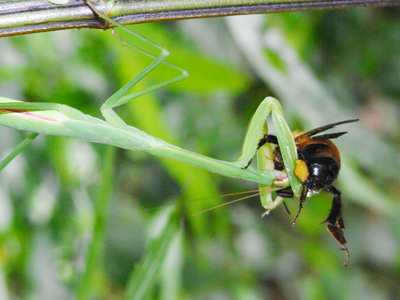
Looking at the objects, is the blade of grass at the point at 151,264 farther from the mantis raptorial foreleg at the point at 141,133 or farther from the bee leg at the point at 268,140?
the bee leg at the point at 268,140

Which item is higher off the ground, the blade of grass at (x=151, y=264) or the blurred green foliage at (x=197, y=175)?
the blurred green foliage at (x=197, y=175)

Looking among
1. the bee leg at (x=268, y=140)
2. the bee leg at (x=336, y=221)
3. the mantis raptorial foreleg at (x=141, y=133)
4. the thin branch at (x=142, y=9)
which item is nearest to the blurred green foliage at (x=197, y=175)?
the mantis raptorial foreleg at (x=141, y=133)

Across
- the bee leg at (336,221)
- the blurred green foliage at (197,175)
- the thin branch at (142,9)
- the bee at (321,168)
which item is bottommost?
the bee leg at (336,221)

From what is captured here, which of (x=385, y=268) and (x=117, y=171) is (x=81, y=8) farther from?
(x=385, y=268)

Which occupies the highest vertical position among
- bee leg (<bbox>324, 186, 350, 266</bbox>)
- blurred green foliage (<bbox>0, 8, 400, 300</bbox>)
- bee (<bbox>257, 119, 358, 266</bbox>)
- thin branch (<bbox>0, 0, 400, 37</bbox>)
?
blurred green foliage (<bbox>0, 8, 400, 300</bbox>)

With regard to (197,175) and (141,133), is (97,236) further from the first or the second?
(197,175)

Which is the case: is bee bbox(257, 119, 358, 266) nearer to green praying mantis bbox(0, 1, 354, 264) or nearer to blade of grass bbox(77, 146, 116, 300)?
green praying mantis bbox(0, 1, 354, 264)

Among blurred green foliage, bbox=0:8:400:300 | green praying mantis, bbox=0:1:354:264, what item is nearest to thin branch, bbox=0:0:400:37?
green praying mantis, bbox=0:1:354:264

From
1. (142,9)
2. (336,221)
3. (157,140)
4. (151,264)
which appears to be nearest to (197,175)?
(151,264)
